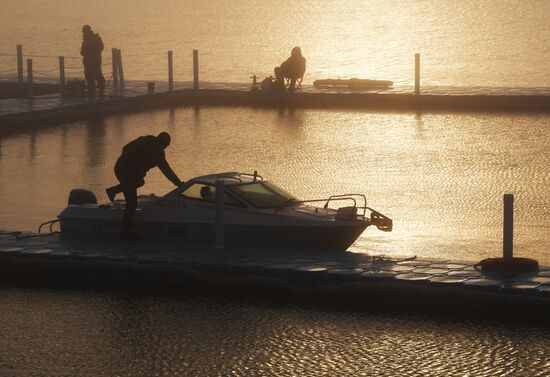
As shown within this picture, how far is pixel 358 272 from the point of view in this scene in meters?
16.2

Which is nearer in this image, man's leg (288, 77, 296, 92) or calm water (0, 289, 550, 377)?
calm water (0, 289, 550, 377)

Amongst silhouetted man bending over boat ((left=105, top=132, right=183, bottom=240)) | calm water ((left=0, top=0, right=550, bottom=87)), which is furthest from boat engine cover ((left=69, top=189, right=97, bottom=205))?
calm water ((left=0, top=0, right=550, bottom=87))

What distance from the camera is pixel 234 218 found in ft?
58.6

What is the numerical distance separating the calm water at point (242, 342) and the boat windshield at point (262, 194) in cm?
204

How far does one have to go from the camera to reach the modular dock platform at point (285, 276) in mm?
15312

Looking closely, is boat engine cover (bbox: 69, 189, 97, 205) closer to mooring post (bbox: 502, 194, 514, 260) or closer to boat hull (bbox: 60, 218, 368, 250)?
boat hull (bbox: 60, 218, 368, 250)

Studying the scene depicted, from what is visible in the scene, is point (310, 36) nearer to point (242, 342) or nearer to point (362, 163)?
point (362, 163)

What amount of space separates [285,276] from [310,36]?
8979 centimetres

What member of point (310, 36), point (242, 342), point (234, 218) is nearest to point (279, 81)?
point (234, 218)

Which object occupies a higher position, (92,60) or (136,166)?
(92,60)

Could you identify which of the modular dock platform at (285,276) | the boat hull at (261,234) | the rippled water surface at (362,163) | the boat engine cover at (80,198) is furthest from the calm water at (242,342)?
the rippled water surface at (362,163)

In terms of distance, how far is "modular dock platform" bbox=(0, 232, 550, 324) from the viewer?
50.2ft

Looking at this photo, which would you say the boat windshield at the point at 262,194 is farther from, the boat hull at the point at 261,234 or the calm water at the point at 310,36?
the calm water at the point at 310,36

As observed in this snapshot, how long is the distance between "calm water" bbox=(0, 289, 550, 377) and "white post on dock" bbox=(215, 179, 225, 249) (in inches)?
60.0
